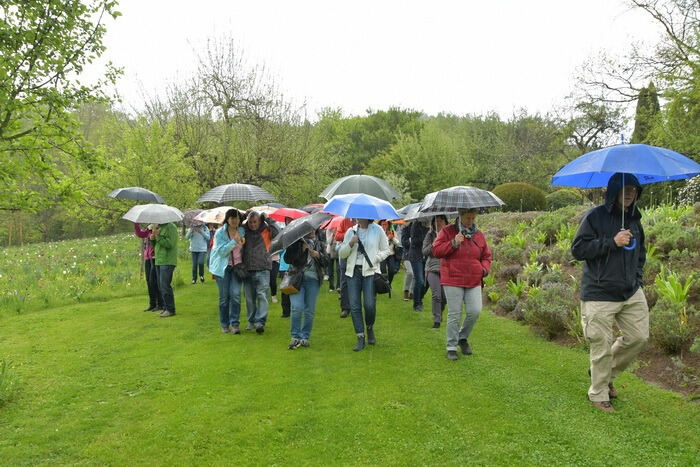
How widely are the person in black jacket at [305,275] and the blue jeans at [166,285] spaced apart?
10.0ft

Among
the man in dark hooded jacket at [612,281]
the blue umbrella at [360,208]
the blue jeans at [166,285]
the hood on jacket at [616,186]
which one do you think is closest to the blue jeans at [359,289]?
the blue umbrella at [360,208]

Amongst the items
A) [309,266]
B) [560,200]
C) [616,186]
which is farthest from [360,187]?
[560,200]

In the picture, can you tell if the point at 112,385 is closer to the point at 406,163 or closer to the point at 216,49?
the point at 216,49

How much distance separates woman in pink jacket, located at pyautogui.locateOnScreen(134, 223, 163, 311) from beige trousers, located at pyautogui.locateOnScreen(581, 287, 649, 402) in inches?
297

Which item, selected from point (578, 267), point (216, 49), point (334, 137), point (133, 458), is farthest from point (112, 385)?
point (334, 137)

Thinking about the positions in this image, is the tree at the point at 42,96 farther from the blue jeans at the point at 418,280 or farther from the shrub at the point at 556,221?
the shrub at the point at 556,221

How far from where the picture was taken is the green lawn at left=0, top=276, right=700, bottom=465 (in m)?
3.96

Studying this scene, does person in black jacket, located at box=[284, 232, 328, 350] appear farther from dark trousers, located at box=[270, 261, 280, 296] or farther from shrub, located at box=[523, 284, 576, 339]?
dark trousers, located at box=[270, 261, 280, 296]

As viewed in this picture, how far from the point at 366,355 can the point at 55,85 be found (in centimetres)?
496

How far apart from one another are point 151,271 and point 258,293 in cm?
279

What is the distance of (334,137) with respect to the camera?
43656 millimetres

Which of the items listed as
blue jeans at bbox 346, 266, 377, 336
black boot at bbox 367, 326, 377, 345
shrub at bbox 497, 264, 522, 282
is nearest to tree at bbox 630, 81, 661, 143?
shrub at bbox 497, 264, 522, 282

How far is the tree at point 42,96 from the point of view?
4.74 meters

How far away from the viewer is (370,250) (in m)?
6.62
